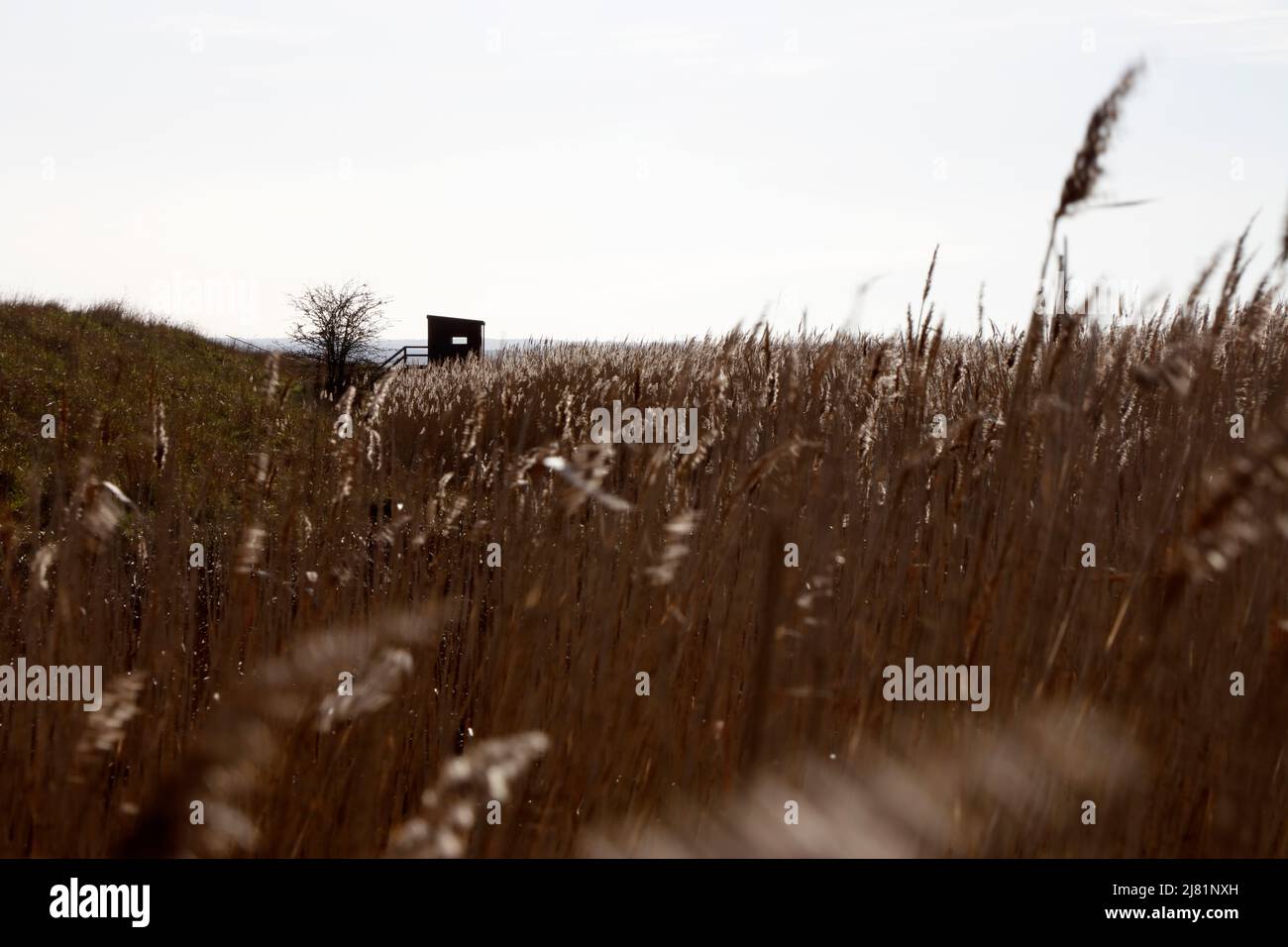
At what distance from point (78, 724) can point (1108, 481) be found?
1711 millimetres

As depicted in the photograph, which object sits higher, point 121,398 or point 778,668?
point 121,398

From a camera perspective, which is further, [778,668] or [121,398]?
[121,398]

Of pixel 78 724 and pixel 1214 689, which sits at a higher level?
pixel 1214 689

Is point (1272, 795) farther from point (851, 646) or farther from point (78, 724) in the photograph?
point (78, 724)

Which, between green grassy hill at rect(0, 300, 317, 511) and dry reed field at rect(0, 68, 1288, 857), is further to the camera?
green grassy hill at rect(0, 300, 317, 511)

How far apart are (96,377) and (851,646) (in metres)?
9.03

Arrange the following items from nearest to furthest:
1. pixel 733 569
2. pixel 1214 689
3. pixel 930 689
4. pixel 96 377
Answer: pixel 1214 689, pixel 930 689, pixel 733 569, pixel 96 377

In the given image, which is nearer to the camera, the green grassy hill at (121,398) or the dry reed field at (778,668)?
the dry reed field at (778,668)

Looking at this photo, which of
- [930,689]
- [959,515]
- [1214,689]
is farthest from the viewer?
[959,515]

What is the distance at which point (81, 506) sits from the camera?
1732 mm

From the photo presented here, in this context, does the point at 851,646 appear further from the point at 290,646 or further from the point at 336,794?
the point at 290,646

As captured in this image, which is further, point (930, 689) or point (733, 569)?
point (733, 569)
